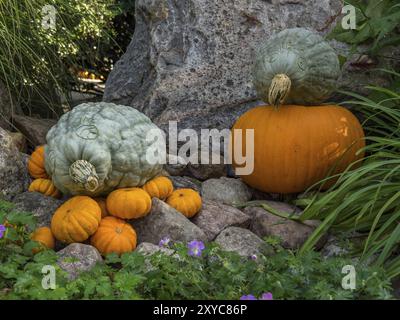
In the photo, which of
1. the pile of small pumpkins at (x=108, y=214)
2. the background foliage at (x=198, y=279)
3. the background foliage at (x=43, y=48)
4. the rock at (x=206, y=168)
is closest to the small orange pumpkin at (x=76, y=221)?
the pile of small pumpkins at (x=108, y=214)

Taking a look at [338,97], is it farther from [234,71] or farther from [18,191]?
[18,191]

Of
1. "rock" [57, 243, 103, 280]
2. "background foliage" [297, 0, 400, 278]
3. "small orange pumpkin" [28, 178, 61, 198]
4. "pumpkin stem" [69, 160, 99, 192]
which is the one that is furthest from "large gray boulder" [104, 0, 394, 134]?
"rock" [57, 243, 103, 280]

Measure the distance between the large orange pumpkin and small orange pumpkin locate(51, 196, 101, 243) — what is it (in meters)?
0.93

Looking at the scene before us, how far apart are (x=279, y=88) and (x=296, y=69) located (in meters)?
0.14

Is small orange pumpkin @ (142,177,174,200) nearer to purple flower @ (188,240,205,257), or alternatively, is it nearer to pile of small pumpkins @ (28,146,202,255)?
pile of small pumpkins @ (28,146,202,255)

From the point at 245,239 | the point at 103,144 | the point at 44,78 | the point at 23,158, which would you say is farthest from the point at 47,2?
the point at 245,239

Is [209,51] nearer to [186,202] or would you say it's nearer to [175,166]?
[175,166]

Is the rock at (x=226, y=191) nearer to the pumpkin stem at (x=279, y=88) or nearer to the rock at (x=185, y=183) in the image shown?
the rock at (x=185, y=183)

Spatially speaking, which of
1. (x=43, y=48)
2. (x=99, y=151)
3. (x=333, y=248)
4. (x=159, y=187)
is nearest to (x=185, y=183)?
(x=159, y=187)

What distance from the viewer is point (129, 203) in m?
3.01

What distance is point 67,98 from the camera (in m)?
4.71

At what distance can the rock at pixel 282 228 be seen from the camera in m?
3.11

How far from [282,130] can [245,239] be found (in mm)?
704

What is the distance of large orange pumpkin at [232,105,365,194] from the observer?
3.44m
